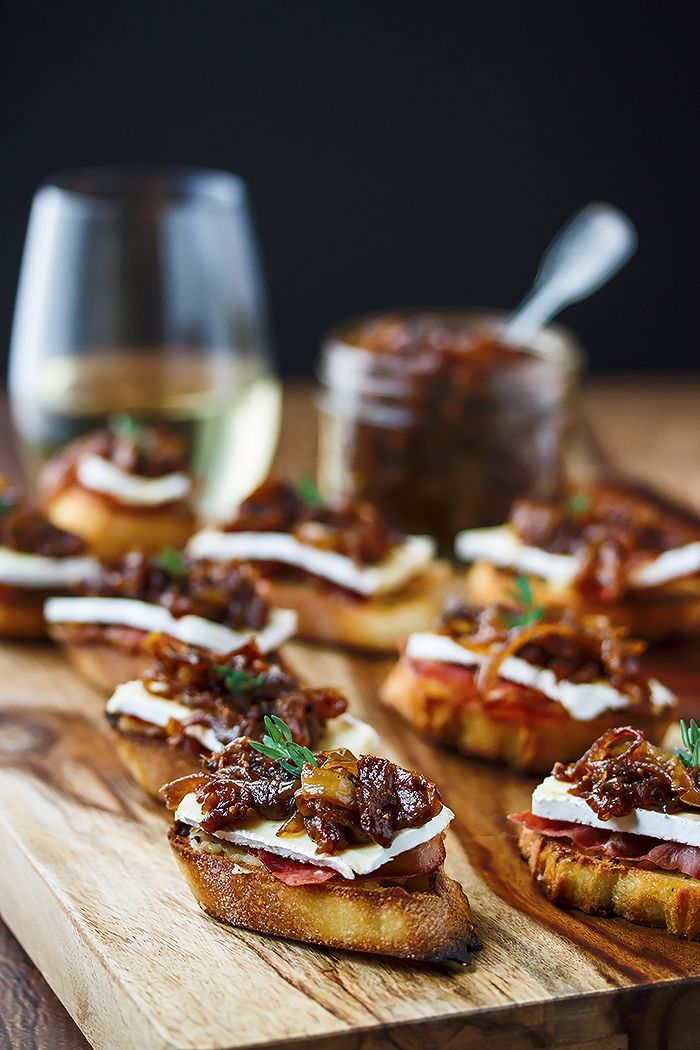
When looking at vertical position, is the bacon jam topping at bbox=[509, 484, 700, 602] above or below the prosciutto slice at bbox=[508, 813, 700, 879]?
below

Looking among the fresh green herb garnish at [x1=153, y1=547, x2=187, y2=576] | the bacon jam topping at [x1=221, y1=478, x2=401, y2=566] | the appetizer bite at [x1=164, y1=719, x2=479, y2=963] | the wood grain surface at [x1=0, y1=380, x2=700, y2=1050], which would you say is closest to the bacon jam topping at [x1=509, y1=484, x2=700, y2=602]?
the bacon jam topping at [x1=221, y1=478, x2=401, y2=566]

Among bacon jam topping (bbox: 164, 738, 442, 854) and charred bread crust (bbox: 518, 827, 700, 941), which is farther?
charred bread crust (bbox: 518, 827, 700, 941)

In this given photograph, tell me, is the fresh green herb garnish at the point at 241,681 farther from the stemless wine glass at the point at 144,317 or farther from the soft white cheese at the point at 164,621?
the stemless wine glass at the point at 144,317

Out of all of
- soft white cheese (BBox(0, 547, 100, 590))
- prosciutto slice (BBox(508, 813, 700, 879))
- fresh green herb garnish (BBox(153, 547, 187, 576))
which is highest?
prosciutto slice (BBox(508, 813, 700, 879))

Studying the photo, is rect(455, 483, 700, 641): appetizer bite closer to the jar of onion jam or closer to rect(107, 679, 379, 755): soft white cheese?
the jar of onion jam

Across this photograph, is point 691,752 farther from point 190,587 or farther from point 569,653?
Result: point 190,587

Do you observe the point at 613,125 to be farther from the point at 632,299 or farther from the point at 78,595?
the point at 78,595

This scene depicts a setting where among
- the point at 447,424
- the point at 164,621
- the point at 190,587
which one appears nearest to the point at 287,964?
the point at 164,621
